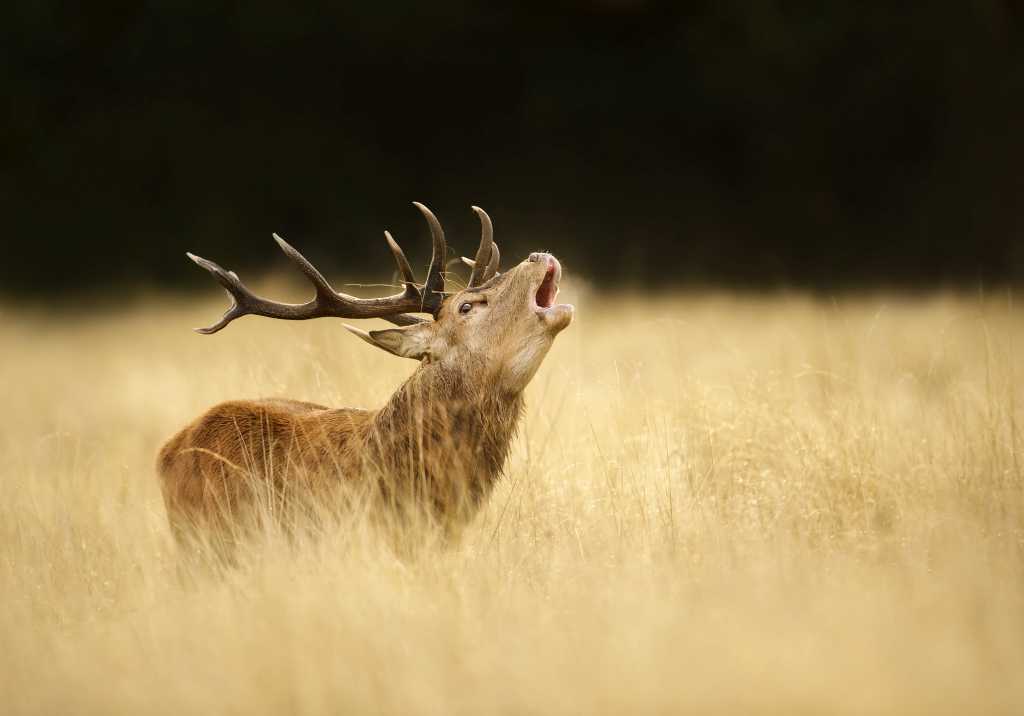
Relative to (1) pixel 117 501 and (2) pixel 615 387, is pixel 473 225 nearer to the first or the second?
(2) pixel 615 387

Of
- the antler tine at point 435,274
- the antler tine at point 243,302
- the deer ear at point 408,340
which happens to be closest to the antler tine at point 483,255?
the antler tine at point 435,274

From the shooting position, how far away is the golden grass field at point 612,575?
9.12 ft

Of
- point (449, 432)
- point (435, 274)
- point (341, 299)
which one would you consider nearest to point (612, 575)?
point (449, 432)

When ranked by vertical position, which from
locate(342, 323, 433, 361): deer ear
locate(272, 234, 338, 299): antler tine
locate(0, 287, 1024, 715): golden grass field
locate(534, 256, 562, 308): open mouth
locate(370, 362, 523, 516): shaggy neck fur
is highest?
locate(272, 234, 338, 299): antler tine

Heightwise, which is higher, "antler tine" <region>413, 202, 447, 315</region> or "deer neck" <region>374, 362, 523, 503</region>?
"antler tine" <region>413, 202, 447, 315</region>

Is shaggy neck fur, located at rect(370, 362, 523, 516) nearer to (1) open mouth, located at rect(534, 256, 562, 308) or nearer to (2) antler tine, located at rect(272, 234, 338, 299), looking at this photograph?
(1) open mouth, located at rect(534, 256, 562, 308)

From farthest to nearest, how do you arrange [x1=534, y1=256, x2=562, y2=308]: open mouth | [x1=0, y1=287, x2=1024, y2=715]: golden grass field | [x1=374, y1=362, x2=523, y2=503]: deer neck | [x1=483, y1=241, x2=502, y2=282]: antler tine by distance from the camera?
[x1=483, y1=241, x2=502, y2=282]: antler tine → [x1=534, y1=256, x2=562, y2=308]: open mouth → [x1=374, y1=362, x2=523, y2=503]: deer neck → [x1=0, y1=287, x2=1024, y2=715]: golden grass field

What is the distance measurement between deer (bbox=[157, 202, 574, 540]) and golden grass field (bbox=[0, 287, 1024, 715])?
0.78ft

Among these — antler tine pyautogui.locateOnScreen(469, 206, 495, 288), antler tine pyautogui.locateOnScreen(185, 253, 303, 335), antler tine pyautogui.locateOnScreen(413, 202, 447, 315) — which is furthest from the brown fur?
antler tine pyautogui.locateOnScreen(185, 253, 303, 335)

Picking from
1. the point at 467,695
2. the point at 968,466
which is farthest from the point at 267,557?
the point at 968,466

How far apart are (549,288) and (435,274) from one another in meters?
0.51

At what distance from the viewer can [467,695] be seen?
2.82 meters

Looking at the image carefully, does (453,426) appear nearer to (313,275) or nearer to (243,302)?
(313,275)

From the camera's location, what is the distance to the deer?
436 cm
